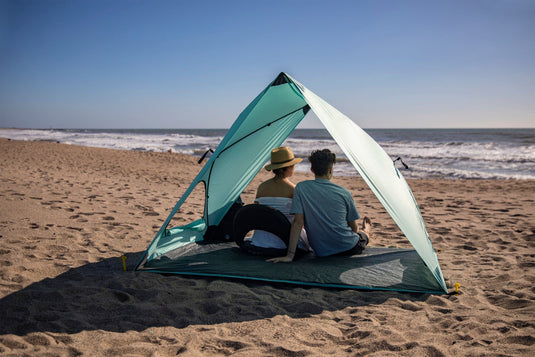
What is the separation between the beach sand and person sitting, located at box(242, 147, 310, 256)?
0.54 meters

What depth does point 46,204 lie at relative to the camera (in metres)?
6.20

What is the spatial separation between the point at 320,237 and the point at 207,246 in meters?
1.59

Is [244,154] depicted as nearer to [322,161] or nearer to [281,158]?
[281,158]

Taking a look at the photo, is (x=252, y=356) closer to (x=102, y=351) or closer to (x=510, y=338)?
(x=102, y=351)

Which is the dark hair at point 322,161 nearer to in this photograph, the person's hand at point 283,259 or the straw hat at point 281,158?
the straw hat at point 281,158

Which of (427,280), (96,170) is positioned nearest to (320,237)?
(427,280)

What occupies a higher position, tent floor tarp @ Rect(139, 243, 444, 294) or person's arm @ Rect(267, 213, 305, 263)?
person's arm @ Rect(267, 213, 305, 263)

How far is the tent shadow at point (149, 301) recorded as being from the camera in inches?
107

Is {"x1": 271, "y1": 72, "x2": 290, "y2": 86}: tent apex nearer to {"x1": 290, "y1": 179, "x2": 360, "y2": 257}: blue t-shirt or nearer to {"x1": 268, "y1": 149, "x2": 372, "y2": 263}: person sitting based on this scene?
{"x1": 268, "y1": 149, "x2": 372, "y2": 263}: person sitting

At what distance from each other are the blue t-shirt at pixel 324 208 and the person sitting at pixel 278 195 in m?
0.24

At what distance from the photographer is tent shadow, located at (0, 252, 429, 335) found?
107 inches

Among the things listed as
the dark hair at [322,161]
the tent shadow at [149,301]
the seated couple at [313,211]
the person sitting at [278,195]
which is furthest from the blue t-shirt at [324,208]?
the tent shadow at [149,301]

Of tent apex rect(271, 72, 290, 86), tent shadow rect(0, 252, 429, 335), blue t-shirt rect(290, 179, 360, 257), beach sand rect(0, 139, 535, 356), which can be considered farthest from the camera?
tent apex rect(271, 72, 290, 86)

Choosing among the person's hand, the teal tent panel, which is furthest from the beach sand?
the teal tent panel
